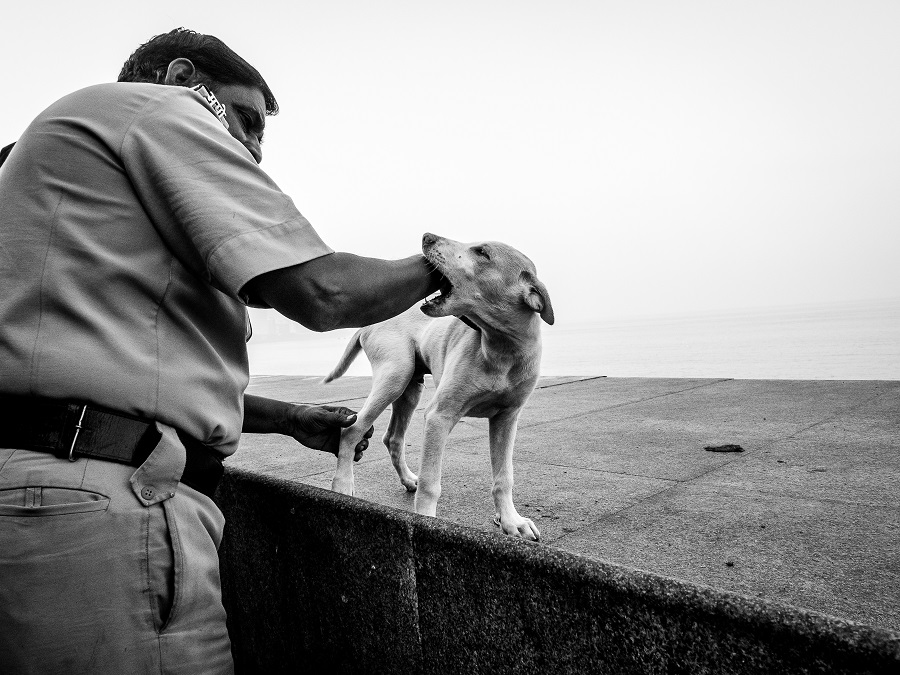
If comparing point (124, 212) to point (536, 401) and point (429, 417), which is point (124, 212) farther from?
point (536, 401)

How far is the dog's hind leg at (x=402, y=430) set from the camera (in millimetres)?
4633

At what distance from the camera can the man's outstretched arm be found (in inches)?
51.5

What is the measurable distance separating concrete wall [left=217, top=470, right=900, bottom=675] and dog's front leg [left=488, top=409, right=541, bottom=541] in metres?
1.44

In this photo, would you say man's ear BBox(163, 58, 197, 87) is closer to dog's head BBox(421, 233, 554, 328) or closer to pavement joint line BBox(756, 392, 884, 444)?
dog's head BBox(421, 233, 554, 328)

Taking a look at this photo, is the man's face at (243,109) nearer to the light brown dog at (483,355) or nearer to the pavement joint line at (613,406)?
the light brown dog at (483,355)

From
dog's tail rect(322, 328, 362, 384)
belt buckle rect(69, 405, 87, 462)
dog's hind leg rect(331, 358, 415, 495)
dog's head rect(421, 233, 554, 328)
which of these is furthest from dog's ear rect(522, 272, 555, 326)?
belt buckle rect(69, 405, 87, 462)

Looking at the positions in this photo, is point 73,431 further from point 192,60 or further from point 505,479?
point 505,479

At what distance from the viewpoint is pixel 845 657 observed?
40.8 inches

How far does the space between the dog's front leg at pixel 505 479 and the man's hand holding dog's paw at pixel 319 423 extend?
4.59ft

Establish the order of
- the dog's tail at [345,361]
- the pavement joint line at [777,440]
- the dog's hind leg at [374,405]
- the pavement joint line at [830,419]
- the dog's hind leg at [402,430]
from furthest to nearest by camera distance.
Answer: the pavement joint line at [830,419]
the dog's tail at [345,361]
the dog's hind leg at [402,430]
the pavement joint line at [777,440]
the dog's hind leg at [374,405]

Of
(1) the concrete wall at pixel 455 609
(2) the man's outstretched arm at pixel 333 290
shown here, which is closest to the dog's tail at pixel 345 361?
(1) the concrete wall at pixel 455 609

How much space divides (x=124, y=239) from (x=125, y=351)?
23 cm

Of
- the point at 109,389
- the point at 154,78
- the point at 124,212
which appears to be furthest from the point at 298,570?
the point at 154,78

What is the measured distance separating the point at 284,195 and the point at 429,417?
2.41 meters
